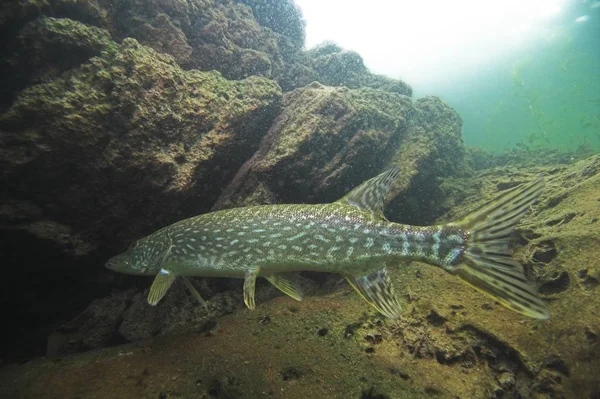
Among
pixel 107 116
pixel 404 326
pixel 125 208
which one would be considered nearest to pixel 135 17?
pixel 107 116

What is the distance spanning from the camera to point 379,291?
3193 mm

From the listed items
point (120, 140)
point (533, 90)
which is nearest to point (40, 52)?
point (120, 140)

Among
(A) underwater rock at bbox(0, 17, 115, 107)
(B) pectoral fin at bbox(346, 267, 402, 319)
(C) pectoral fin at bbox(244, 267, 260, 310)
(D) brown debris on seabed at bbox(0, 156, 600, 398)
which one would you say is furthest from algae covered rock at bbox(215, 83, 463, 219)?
(A) underwater rock at bbox(0, 17, 115, 107)

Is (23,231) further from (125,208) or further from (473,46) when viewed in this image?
(473,46)

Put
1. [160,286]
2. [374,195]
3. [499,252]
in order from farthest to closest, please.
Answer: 1. [160,286]
2. [374,195]
3. [499,252]

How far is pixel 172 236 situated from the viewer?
4125 millimetres

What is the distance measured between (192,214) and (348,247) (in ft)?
11.0

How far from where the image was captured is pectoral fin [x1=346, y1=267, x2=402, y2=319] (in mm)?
3043

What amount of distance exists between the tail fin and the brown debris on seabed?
1.06m

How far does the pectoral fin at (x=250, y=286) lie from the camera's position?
10.9 ft

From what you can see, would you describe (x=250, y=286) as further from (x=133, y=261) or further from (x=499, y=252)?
(x=499, y=252)

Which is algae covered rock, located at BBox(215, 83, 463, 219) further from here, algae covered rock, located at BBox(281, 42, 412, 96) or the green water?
the green water

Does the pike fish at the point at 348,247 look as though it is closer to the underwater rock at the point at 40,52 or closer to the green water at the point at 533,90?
the underwater rock at the point at 40,52

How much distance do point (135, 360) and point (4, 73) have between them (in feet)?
15.4
